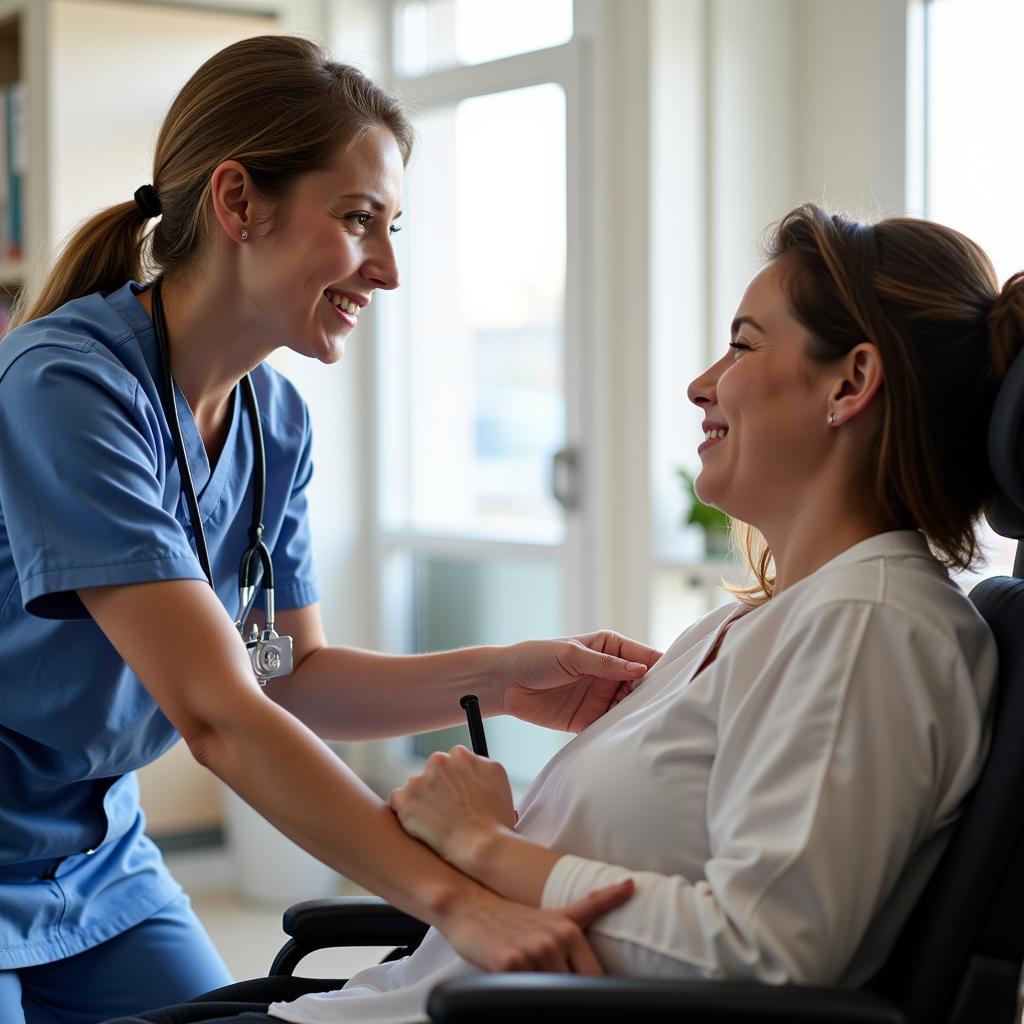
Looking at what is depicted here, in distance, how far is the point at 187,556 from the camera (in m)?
1.26

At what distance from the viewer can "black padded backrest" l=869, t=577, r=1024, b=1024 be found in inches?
41.9

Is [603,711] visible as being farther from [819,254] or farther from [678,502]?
[678,502]

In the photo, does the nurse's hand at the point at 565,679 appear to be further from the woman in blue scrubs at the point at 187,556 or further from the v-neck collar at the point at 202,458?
the v-neck collar at the point at 202,458

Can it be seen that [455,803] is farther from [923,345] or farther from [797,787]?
[923,345]

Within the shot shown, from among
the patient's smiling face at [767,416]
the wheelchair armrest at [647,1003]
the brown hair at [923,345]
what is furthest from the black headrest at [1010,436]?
the wheelchair armrest at [647,1003]

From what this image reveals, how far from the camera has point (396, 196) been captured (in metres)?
1.58

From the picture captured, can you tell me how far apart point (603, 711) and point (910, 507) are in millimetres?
482

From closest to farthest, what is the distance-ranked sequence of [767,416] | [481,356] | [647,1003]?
[647,1003]
[767,416]
[481,356]

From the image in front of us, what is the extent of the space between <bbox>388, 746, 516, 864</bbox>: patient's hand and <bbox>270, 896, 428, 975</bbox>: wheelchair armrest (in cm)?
23

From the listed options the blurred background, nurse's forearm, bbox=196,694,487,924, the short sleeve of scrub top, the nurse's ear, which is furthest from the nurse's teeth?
the blurred background

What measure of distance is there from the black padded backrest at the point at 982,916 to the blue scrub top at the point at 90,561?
71cm

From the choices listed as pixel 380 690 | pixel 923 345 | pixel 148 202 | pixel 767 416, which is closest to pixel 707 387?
pixel 767 416

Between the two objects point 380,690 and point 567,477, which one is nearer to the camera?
point 380,690

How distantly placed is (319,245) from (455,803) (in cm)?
64
